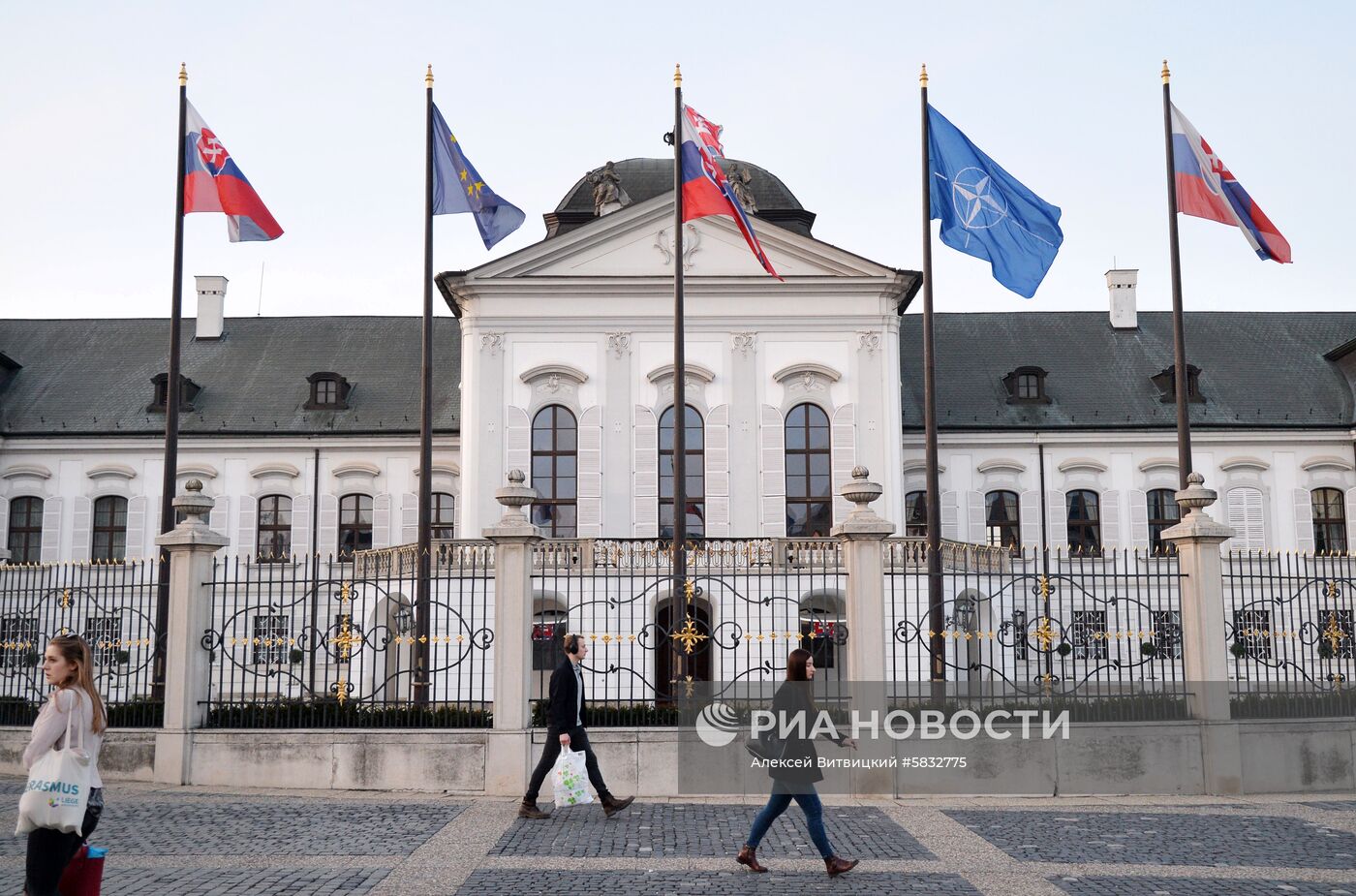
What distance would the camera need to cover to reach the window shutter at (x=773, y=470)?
1168 inches

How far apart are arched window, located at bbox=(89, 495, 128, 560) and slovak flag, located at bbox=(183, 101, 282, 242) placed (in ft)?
58.2

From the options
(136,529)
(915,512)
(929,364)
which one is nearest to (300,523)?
(136,529)

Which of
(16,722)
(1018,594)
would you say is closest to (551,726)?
(16,722)

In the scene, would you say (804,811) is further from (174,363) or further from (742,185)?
(742,185)

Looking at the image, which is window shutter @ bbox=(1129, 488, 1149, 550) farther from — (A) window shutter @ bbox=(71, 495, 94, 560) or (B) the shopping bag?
(A) window shutter @ bbox=(71, 495, 94, 560)

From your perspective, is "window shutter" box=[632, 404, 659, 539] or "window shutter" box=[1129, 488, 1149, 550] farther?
"window shutter" box=[1129, 488, 1149, 550]

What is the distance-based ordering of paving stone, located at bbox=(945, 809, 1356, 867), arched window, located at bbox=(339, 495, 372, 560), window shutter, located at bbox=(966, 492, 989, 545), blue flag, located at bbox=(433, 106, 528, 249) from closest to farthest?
Result: paving stone, located at bbox=(945, 809, 1356, 867)
blue flag, located at bbox=(433, 106, 528, 249)
window shutter, located at bbox=(966, 492, 989, 545)
arched window, located at bbox=(339, 495, 372, 560)

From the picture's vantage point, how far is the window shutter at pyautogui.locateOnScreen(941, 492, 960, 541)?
3422cm

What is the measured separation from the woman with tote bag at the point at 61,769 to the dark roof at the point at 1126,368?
29.7 metres

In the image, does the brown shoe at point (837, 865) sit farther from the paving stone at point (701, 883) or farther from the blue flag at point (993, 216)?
the blue flag at point (993, 216)

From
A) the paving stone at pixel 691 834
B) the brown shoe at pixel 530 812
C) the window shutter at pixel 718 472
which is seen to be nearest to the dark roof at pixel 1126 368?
the window shutter at pixel 718 472

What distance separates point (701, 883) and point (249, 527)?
2841 cm

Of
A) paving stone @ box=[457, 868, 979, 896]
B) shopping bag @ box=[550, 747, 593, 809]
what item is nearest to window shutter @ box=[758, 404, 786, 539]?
shopping bag @ box=[550, 747, 593, 809]

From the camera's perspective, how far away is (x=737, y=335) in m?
30.5
